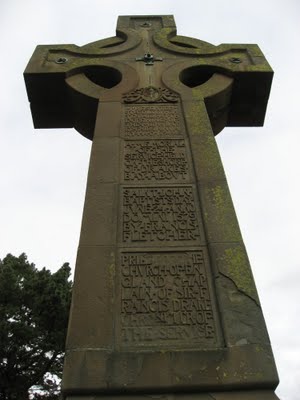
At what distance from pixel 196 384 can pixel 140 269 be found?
134 centimetres

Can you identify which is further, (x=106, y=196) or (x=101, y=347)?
(x=106, y=196)

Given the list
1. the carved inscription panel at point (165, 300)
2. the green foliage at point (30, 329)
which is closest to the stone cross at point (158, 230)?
the carved inscription panel at point (165, 300)

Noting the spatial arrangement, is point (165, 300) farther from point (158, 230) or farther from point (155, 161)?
point (155, 161)

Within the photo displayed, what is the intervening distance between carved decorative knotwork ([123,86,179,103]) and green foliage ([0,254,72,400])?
1568 centimetres

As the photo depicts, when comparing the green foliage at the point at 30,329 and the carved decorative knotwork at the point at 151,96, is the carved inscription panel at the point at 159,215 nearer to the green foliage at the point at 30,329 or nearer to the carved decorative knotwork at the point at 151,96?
the carved decorative knotwork at the point at 151,96

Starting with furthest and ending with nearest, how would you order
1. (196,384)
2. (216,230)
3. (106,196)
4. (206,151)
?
1. (206,151)
2. (106,196)
3. (216,230)
4. (196,384)

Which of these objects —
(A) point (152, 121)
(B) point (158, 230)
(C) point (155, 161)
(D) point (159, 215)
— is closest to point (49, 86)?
(A) point (152, 121)

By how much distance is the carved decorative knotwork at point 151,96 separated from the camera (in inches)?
250

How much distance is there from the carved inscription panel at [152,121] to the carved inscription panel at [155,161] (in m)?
0.16

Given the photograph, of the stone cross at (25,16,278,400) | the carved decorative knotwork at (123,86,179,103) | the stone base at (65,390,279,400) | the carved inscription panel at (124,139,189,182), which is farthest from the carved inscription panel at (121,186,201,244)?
the carved decorative knotwork at (123,86,179,103)

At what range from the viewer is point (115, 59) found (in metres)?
7.41

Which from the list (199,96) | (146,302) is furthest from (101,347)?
(199,96)

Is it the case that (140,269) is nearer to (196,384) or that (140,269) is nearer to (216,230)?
(216,230)

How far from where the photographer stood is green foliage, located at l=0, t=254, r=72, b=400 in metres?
18.5
